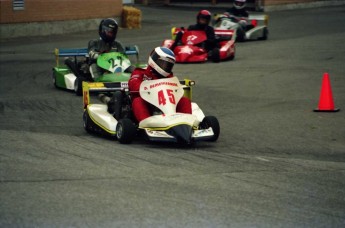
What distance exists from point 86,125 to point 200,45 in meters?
9.52

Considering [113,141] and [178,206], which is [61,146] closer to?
[113,141]

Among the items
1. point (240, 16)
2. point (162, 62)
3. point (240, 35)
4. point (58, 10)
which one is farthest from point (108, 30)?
point (58, 10)

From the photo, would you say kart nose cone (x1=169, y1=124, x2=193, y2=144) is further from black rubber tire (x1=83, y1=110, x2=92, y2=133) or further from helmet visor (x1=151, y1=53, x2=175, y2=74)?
black rubber tire (x1=83, y1=110, x2=92, y2=133)

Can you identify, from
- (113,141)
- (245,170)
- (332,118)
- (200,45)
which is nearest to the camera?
(245,170)

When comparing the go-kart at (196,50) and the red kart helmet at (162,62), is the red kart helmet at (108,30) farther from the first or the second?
the red kart helmet at (162,62)

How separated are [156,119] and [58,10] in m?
18.6

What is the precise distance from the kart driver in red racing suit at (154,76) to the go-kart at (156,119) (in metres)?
0.10

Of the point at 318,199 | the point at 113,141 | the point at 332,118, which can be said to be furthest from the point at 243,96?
the point at 318,199

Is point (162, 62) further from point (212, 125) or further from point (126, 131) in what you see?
point (126, 131)

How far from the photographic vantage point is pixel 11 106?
49.6 feet

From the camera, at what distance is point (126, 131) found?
1123 centimetres

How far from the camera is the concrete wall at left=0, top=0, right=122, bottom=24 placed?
27.7m

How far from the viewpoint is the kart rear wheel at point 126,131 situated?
1124cm

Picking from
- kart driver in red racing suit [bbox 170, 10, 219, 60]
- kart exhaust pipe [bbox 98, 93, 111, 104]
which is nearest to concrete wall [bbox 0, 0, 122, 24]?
kart driver in red racing suit [bbox 170, 10, 219, 60]
